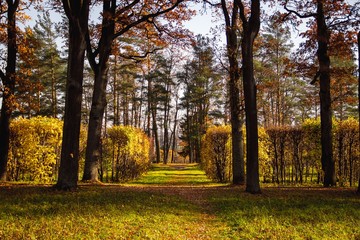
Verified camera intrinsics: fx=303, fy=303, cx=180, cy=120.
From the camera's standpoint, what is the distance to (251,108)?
32.6ft

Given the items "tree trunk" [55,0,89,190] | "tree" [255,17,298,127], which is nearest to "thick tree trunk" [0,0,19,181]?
"tree trunk" [55,0,89,190]

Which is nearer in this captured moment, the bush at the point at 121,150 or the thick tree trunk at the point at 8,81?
the thick tree trunk at the point at 8,81

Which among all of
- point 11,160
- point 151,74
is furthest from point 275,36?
point 11,160

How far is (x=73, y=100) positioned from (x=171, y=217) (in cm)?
502

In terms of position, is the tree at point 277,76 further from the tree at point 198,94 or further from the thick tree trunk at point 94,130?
the thick tree trunk at point 94,130

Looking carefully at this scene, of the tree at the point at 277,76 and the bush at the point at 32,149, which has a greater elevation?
the tree at the point at 277,76

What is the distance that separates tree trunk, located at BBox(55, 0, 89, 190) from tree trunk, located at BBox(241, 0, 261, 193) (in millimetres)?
5372

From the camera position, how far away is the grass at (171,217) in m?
5.17

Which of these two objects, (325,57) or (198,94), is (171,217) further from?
(198,94)

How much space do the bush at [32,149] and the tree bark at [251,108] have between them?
9.71m

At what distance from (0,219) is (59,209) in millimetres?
1164

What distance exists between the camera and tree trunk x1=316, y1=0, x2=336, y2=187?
504 inches

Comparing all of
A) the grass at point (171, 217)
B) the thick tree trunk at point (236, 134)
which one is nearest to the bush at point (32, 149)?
the grass at point (171, 217)

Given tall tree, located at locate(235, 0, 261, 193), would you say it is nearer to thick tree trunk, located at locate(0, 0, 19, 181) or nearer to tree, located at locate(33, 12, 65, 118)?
thick tree trunk, located at locate(0, 0, 19, 181)
